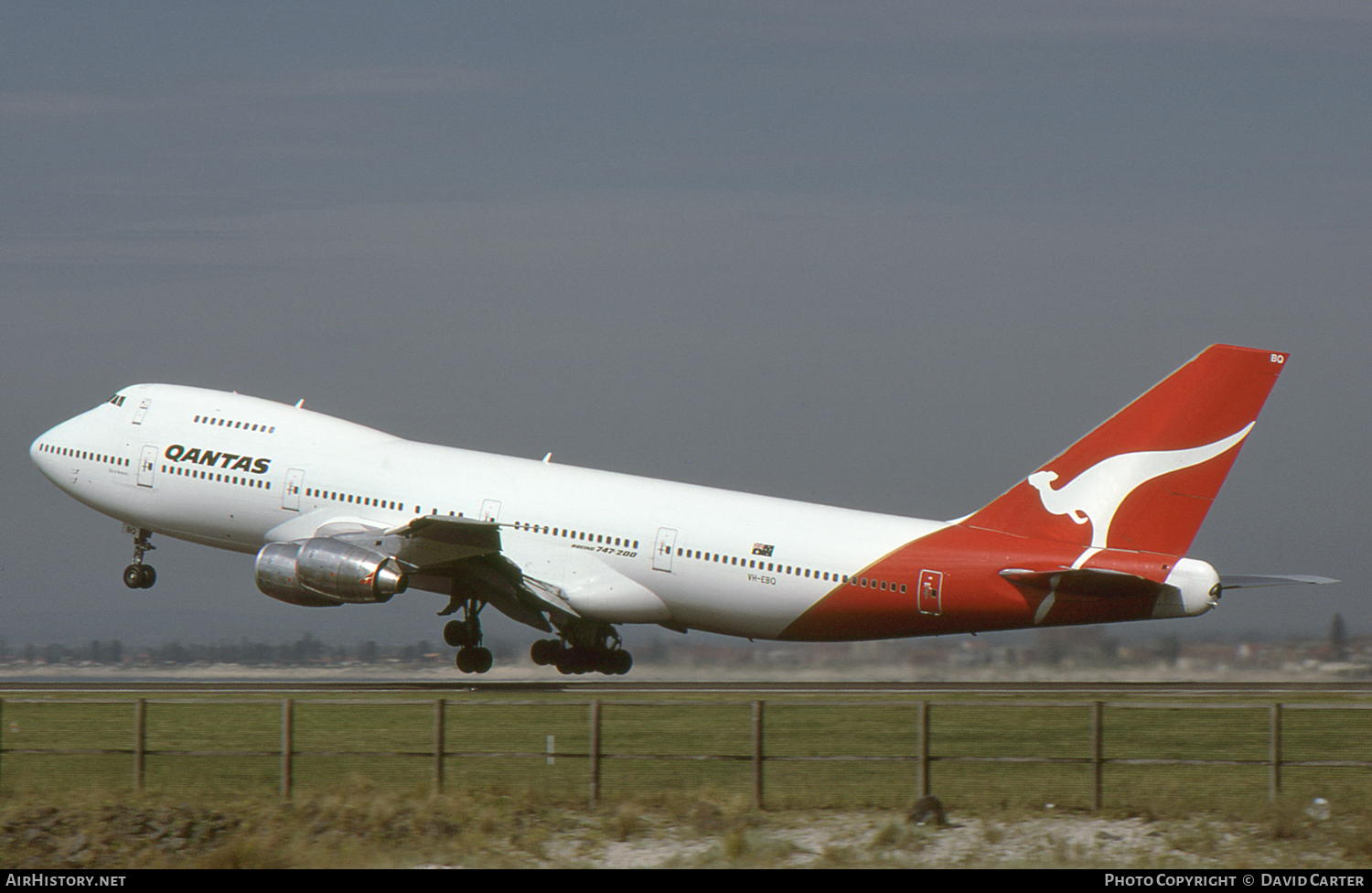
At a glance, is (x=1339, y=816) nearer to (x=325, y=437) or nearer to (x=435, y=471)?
(x=435, y=471)

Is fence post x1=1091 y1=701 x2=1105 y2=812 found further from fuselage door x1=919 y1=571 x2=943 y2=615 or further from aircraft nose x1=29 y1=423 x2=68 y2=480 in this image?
aircraft nose x1=29 y1=423 x2=68 y2=480

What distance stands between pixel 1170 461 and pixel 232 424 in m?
24.7

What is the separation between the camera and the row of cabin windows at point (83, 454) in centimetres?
4362

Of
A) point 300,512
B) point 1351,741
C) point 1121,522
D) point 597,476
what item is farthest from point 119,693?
point 1351,741

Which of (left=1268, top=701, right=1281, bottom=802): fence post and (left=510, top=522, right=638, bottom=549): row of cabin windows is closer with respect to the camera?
(left=1268, top=701, right=1281, bottom=802): fence post

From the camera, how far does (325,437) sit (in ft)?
136

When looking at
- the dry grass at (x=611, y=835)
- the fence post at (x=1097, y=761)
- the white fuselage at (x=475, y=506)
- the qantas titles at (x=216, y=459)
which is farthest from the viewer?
the qantas titles at (x=216, y=459)

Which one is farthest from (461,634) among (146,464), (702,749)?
(702,749)

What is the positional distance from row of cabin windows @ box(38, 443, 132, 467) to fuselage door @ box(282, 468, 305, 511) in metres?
5.79

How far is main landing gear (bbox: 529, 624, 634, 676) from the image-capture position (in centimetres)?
4022

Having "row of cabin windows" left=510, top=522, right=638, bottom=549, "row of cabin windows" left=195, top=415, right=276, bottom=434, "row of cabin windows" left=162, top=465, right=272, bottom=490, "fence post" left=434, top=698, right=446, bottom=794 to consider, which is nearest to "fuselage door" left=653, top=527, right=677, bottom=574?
"row of cabin windows" left=510, top=522, right=638, bottom=549

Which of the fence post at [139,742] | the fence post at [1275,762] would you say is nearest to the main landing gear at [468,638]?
the fence post at [139,742]

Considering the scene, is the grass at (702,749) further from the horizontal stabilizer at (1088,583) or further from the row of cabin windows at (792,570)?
the row of cabin windows at (792,570)

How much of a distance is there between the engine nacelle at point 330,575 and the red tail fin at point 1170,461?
15578 mm
